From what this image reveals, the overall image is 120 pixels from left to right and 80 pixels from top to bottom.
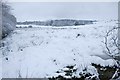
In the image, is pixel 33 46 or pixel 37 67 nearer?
pixel 37 67

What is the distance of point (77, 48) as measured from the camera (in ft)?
44.4

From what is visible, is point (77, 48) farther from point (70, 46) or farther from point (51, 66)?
point (51, 66)

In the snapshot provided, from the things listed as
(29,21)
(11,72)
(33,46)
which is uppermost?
(29,21)

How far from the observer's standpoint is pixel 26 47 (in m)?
13.9

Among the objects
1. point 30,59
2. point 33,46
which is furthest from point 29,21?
point 30,59

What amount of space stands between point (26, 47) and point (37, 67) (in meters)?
3.33

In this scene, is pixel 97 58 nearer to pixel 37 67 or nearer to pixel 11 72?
pixel 37 67

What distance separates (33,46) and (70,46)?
2111 mm

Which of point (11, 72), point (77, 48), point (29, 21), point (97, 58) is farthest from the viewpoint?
point (29, 21)

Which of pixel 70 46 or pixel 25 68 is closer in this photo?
pixel 25 68

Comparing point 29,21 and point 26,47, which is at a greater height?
point 29,21

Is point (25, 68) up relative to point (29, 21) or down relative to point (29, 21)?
down

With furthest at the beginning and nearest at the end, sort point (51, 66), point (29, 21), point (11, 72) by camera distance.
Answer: point (29, 21), point (51, 66), point (11, 72)

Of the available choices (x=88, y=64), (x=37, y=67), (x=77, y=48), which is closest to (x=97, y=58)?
(x=88, y=64)
